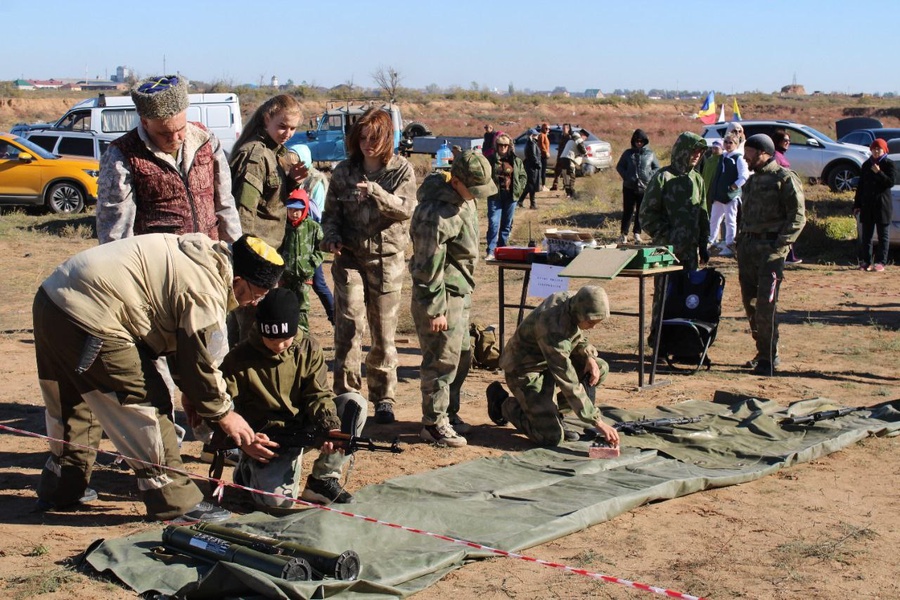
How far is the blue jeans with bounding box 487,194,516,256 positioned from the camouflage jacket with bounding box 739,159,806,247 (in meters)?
6.83

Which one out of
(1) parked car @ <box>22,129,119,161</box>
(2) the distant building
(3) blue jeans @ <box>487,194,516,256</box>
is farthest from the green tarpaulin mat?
(2) the distant building

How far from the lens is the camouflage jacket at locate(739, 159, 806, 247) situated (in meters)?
9.32

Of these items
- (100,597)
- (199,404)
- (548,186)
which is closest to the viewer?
(100,597)

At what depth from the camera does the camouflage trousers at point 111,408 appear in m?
4.84

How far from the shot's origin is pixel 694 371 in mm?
9594

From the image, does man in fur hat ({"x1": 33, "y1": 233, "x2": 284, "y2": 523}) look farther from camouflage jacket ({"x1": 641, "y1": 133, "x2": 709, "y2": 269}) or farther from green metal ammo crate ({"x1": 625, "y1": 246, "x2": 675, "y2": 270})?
camouflage jacket ({"x1": 641, "y1": 133, "x2": 709, "y2": 269})

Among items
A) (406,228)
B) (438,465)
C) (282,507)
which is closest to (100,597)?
(282,507)

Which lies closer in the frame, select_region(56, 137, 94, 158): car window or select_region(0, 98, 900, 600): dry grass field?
select_region(0, 98, 900, 600): dry grass field

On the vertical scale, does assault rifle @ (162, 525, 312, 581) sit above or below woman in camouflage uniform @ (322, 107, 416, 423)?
below

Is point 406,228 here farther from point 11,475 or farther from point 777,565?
point 777,565

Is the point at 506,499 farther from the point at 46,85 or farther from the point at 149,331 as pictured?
the point at 46,85

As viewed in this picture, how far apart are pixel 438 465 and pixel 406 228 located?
1777 millimetres

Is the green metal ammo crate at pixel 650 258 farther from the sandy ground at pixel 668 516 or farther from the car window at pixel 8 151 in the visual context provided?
the car window at pixel 8 151

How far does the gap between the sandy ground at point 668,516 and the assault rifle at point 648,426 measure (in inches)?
27.8
